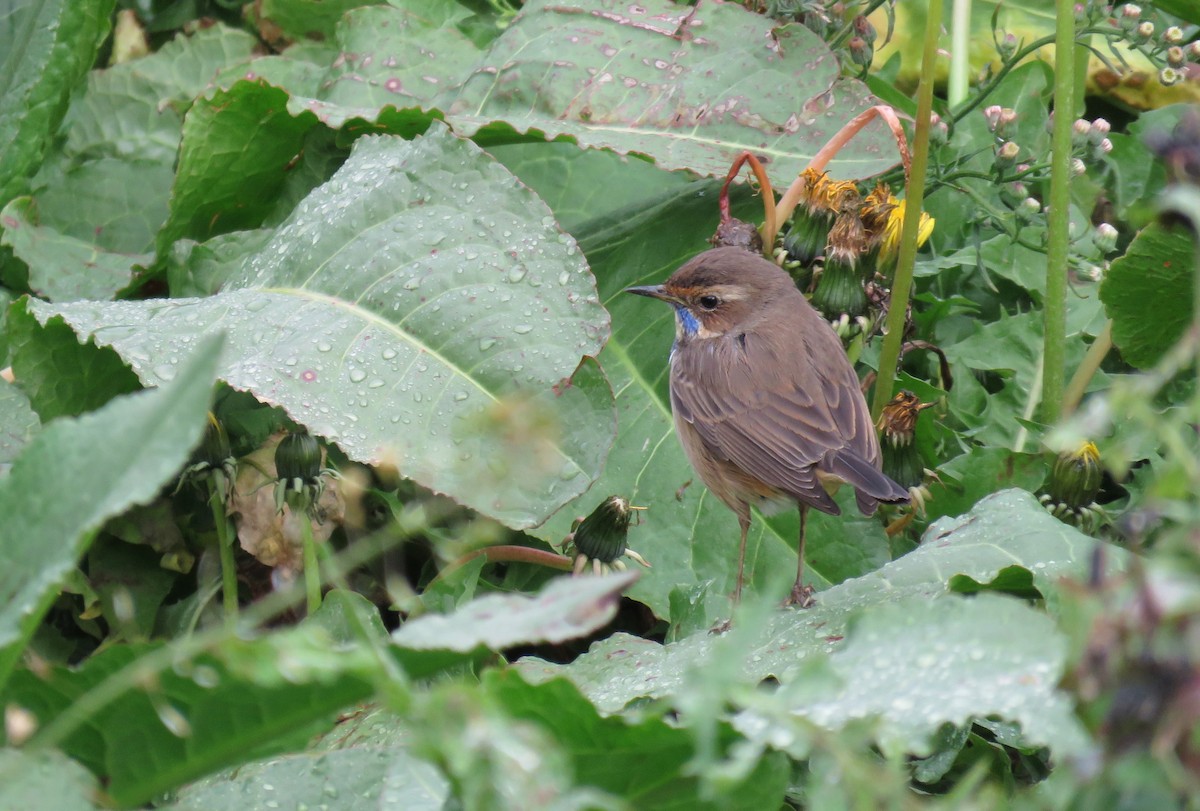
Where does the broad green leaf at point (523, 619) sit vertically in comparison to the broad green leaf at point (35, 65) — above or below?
above

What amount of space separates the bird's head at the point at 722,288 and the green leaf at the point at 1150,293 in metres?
0.98

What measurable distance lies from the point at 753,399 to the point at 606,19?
1410 mm

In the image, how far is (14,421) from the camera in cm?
363

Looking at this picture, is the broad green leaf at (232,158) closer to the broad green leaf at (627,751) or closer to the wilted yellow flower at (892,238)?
the wilted yellow flower at (892,238)

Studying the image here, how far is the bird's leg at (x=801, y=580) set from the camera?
3.80 m

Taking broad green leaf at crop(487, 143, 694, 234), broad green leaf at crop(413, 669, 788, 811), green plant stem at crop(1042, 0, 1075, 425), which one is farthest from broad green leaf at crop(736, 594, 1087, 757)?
broad green leaf at crop(487, 143, 694, 234)

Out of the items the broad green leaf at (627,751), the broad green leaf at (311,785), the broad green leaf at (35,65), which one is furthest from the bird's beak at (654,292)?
the broad green leaf at (627,751)

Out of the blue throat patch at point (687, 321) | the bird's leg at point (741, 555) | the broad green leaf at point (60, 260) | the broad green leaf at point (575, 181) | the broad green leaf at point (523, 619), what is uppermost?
the broad green leaf at point (523, 619)

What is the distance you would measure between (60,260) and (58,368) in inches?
35.0

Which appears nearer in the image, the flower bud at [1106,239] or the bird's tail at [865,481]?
the bird's tail at [865,481]

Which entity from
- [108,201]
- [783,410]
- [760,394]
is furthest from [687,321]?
[108,201]

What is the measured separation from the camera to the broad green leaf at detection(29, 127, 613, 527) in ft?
11.2

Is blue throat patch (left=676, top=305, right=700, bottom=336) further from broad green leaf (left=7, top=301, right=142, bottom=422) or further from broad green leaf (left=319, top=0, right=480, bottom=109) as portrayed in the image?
broad green leaf (left=7, top=301, right=142, bottom=422)

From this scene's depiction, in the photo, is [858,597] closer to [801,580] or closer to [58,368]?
[801,580]
